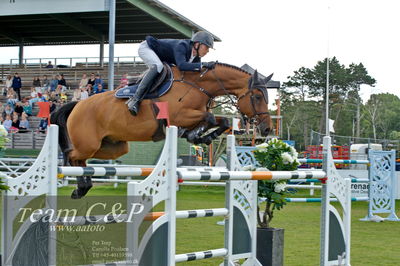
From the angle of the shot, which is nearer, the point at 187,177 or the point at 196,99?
the point at 187,177

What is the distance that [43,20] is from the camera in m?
21.1

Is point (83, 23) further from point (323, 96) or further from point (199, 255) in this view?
point (323, 96)

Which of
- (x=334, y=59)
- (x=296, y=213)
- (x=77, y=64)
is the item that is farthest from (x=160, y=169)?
(x=334, y=59)

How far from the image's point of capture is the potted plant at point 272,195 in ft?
15.2

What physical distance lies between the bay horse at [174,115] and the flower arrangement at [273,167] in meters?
1.09

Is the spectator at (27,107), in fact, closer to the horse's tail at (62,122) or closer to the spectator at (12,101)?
the spectator at (12,101)

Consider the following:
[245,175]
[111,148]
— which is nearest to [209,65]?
[111,148]

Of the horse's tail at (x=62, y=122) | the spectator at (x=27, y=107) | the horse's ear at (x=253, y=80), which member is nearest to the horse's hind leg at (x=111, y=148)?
the horse's tail at (x=62, y=122)

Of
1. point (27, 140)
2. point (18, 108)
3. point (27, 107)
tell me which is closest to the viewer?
point (27, 140)

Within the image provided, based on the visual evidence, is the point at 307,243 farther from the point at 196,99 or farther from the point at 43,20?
the point at 43,20

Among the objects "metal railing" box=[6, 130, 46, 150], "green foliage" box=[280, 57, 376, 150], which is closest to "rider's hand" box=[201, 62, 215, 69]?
"metal railing" box=[6, 130, 46, 150]

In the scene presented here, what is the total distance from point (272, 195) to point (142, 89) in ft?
6.60

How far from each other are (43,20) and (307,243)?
16491mm

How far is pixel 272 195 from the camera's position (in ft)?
16.0
